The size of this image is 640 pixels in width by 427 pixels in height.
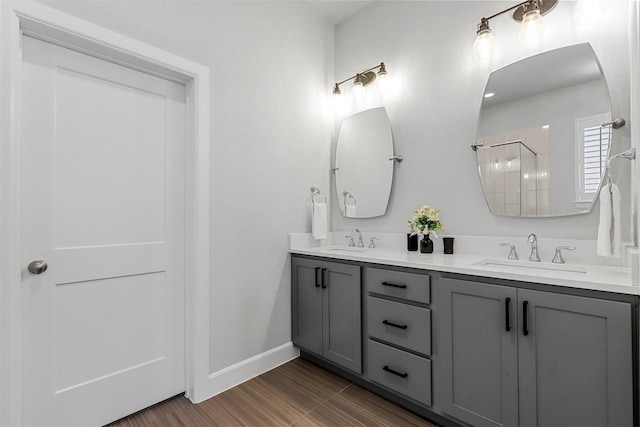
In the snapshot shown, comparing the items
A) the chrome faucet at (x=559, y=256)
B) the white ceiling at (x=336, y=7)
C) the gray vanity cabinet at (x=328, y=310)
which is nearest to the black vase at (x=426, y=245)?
the gray vanity cabinet at (x=328, y=310)

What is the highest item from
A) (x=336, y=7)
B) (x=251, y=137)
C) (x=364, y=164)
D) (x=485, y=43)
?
(x=336, y=7)

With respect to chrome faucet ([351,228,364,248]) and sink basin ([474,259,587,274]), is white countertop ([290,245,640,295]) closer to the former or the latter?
sink basin ([474,259,587,274])

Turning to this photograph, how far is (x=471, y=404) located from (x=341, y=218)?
1.70m

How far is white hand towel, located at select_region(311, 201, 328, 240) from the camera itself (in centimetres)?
260

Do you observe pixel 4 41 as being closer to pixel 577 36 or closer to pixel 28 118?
pixel 28 118

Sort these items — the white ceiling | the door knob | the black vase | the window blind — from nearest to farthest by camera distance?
the door knob, the window blind, the black vase, the white ceiling

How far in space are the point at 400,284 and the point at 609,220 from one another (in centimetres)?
101

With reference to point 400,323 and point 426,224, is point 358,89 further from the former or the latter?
point 400,323

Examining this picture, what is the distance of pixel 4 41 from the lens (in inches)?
52.5

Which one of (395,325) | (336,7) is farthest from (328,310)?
(336,7)

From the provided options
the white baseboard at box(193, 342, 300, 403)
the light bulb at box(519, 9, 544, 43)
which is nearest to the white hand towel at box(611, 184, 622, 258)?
the light bulb at box(519, 9, 544, 43)

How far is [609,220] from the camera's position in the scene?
1.41 m

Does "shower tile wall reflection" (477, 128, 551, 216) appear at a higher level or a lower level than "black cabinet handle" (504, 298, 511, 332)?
higher

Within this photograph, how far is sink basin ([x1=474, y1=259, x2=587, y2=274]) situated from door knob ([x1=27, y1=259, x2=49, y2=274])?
7.33ft
